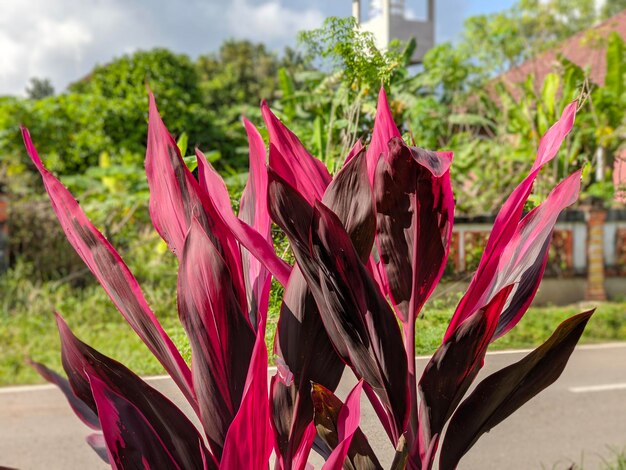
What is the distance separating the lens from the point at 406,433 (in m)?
0.79

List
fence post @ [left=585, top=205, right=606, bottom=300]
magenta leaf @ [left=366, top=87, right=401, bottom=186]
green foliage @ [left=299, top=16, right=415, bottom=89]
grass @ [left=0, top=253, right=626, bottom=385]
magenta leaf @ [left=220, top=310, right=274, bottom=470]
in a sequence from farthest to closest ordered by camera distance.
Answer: fence post @ [left=585, top=205, right=606, bottom=300] < grass @ [left=0, top=253, right=626, bottom=385] < green foliage @ [left=299, top=16, right=415, bottom=89] < magenta leaf @ [left=366, top=87, right=401, bottom=186] < magenta leaf @ [left=220, top=310, right=274, bottom=470]

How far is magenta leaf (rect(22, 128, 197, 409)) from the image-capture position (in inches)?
30.2

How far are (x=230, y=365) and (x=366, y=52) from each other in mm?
684

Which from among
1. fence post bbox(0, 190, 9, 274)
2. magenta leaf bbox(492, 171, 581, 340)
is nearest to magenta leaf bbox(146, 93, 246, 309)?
magenta leaf bbox(492, 171, 581, 340)

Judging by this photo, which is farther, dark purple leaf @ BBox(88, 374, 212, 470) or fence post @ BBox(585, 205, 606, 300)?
fence post @ BBox(585, 205, 606, 300)

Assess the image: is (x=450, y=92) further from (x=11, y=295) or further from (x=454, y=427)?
(x=454, y=427)

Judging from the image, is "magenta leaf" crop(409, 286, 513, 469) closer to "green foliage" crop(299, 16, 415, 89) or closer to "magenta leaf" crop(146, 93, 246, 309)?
"magenta leaf" crop(146, 93, 246, 309)

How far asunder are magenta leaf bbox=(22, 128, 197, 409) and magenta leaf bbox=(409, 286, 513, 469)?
298 millimetres

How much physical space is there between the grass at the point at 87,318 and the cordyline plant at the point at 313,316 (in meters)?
1.10

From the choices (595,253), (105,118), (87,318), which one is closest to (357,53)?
(87,318)

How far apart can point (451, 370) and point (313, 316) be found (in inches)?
6.7

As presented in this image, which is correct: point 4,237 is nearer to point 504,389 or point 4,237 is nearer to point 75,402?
point 75,402

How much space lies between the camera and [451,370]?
2.50ft

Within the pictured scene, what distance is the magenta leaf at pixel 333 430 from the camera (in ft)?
2.44
